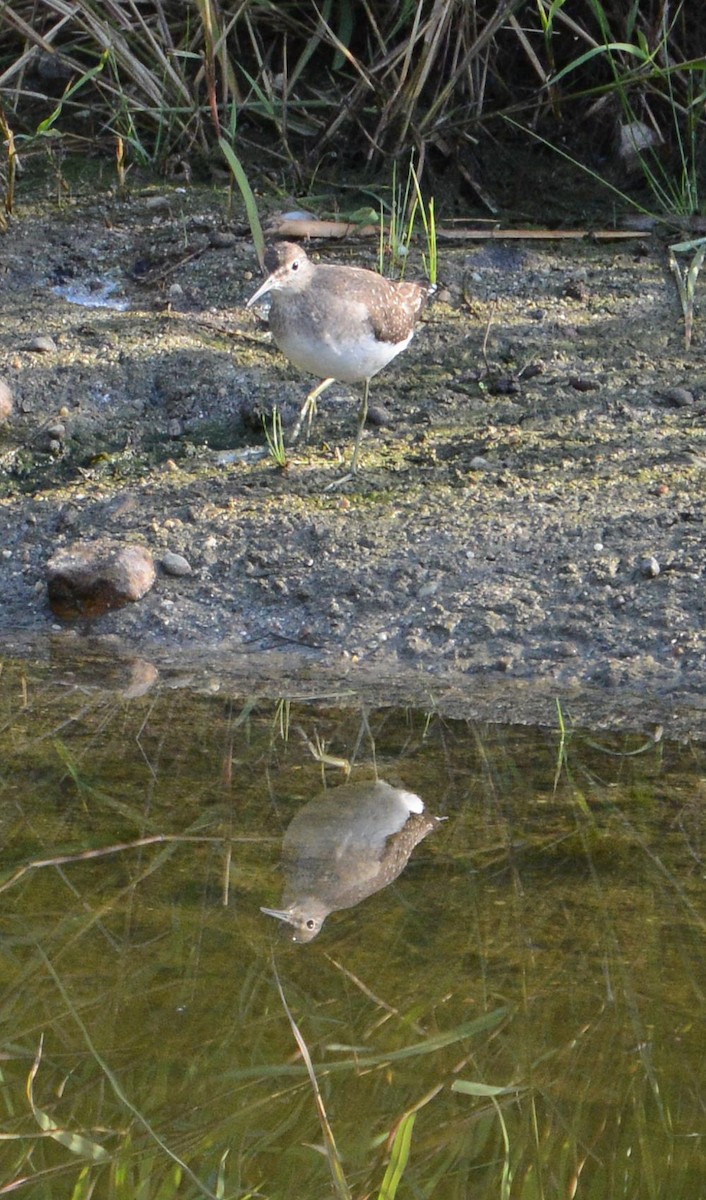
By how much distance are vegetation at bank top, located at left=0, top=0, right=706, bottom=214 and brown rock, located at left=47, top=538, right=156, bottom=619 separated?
2326 mm

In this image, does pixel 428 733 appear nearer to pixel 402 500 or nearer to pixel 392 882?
pixel 392 882

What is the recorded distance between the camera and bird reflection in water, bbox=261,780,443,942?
319cm

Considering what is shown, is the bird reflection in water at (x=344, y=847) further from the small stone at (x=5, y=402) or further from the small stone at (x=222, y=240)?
the small stone at (x=222, y=240)

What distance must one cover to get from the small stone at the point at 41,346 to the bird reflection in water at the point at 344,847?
277cm

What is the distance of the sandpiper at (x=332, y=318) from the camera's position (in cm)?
509

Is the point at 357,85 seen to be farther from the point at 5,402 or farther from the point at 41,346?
the point at 5,402

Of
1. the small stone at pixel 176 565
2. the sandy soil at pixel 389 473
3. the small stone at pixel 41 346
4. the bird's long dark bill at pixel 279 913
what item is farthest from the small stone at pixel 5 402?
the bird's long dark bill at pixel 279 913

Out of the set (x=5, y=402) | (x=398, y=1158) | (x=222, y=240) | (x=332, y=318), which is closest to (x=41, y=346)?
(x=5, y=402)

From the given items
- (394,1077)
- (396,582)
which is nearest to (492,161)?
(396,582)

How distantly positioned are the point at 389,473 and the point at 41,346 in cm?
153

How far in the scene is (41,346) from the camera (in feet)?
19.1

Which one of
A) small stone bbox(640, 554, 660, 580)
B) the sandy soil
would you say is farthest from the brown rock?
small stone bbox(640, 554, 660, 580)

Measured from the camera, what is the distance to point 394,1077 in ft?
8.63

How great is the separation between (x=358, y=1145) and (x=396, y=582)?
2394 millimetres
